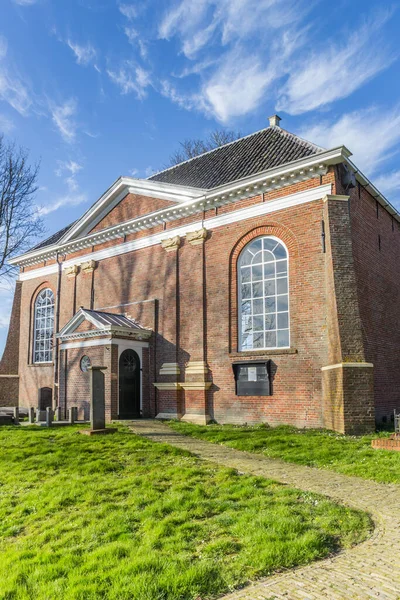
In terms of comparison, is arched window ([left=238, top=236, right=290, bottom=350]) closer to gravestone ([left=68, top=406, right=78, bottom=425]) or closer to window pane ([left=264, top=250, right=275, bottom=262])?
window pane ([left=264, top=250, right=275, bottom=262])

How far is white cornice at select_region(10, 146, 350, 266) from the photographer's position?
590 inches

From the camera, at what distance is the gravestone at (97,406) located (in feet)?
42.9

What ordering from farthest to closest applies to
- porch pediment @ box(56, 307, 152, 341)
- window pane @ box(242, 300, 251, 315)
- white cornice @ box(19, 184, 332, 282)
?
porch pediment @ box(56, 307, 152, 341) < window pane @ box(242, 300, 251, 315) < white cornice @ box(19, 184, 332, 282)

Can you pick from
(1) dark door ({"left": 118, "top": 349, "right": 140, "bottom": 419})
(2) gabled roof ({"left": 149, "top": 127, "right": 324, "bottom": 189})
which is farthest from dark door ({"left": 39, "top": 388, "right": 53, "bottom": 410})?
(2) gabled roof ({"left": 149, "top": 127, "right": 324, "bottom": 189})

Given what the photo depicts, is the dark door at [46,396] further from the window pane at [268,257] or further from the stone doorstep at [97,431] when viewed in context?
the window pane at [268,257]

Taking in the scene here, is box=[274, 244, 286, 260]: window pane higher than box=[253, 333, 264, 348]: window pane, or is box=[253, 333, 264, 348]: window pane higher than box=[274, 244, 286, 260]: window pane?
box=[274, 244, 286, 260]: window pane

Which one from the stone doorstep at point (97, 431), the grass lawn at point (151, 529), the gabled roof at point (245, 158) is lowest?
the grass lawn at point (151, 529)

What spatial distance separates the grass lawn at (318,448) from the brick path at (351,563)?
590 mm

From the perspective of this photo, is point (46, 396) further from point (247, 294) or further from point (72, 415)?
point (247, 294)

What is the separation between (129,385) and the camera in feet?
59.8

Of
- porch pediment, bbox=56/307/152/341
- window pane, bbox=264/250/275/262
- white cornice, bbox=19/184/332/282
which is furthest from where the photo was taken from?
porch pediment, bbox=56/307/152/341

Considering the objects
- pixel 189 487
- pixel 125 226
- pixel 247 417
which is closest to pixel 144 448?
pixel 189 487

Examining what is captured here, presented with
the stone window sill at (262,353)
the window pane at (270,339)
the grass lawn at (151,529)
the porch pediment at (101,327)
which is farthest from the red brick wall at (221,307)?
the grass lawn at (151,529)

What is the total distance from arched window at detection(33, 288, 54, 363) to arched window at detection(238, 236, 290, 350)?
12.0m
